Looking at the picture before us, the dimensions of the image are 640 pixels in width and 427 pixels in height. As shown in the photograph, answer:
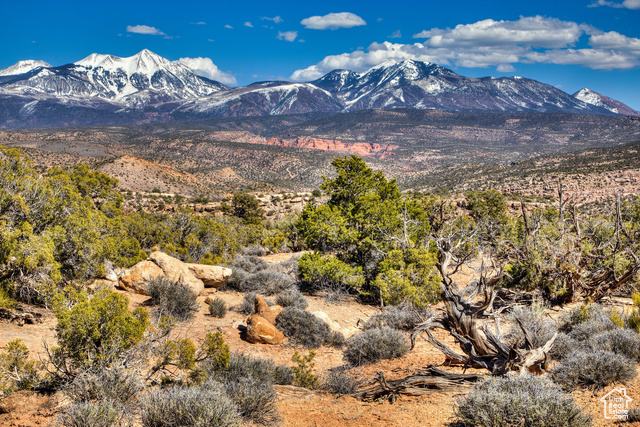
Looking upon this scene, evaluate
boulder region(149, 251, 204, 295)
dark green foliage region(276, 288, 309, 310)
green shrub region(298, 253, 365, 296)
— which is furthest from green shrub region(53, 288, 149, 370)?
green shrub region(298, 253, 365, 296)

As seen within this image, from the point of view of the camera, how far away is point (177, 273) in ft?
41.0

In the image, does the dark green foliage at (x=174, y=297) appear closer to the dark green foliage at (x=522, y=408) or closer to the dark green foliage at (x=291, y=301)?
the dark green foliage at (x=291, y=301)

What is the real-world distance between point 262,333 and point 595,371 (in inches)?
280

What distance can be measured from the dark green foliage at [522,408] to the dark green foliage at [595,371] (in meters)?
1.42

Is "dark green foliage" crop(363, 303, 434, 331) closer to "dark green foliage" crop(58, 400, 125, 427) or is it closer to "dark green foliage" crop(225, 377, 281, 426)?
"dark green foliage" crop(225, 377, 281, 426)

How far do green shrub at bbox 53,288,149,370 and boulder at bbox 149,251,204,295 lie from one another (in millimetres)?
6340

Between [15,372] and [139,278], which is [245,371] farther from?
[139,278]

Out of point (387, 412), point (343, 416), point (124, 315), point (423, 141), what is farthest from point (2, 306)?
point (423, 141)

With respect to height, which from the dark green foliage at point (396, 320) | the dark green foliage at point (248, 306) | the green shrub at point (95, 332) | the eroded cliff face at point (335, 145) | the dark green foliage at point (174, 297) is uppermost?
the eroded cliff face at point (335, 145)

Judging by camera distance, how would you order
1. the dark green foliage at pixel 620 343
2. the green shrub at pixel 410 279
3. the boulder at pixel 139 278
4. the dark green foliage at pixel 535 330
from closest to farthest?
the dark green foliage at pixel 620 343 < the dark green foliage at pixel 535 330 < the green shrub at pixel 410 279 < the boulder at pixel 139 278

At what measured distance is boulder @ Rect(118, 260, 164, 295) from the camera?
11963 millimetres

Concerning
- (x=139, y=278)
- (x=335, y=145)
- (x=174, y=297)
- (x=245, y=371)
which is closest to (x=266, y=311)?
(x=174, y=297)

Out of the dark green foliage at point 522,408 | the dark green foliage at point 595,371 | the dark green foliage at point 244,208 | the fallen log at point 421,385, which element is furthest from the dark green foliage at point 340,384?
the dark green foliage at point 244,208

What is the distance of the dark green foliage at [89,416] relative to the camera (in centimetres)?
427
